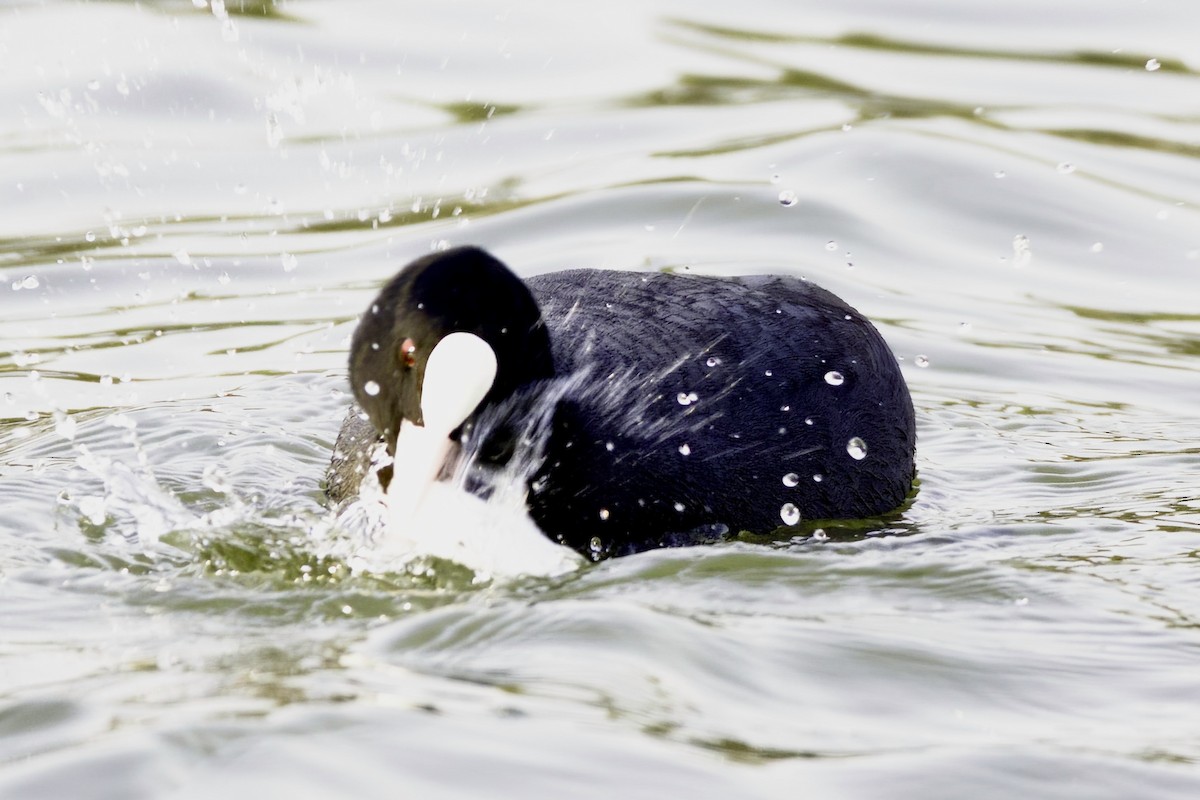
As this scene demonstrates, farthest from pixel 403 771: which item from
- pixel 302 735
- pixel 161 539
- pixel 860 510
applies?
pixel 860 510

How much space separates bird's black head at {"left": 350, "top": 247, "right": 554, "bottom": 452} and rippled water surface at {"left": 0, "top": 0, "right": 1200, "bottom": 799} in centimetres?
37

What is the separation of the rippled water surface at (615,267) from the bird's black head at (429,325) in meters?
0.37

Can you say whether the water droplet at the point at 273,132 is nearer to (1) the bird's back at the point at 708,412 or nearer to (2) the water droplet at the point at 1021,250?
(2) the water droplet at the point at 1021,250

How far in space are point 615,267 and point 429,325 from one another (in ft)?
11.2

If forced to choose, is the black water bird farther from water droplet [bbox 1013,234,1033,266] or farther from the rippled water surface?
water droplet [bbox 1013,234,1033,266]

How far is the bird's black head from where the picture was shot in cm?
359

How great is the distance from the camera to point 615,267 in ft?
22.9

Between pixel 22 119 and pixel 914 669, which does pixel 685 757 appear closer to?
pixel 914 669

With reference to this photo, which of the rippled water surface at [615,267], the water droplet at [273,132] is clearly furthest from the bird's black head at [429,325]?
the water droplet at [273,132]

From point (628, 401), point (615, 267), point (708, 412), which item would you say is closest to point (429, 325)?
point (628, 401)

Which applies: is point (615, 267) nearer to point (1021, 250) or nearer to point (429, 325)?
point (1021, 250)

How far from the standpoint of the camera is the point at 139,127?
8.45 m

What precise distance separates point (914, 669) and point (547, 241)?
4360 millimetres

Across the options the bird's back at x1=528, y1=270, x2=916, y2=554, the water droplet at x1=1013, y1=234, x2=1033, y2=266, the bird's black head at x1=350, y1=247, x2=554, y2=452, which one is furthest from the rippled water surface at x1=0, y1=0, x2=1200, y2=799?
the bird's black head at x1=350, y1=247, x2=554, y2=452
